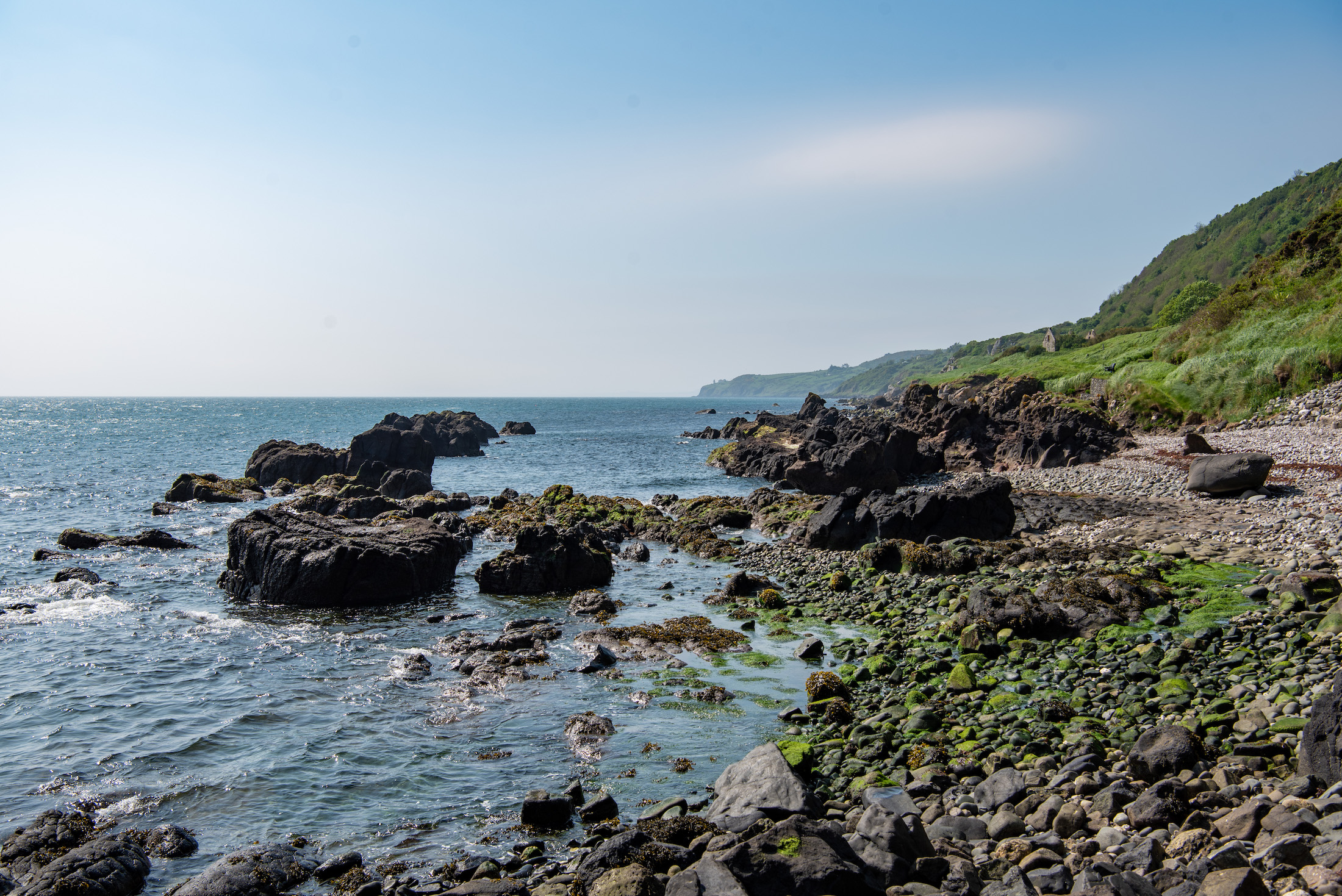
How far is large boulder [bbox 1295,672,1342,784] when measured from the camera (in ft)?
31.1

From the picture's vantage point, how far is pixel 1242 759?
425 inches

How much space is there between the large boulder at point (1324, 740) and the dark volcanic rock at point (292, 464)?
6851 cm

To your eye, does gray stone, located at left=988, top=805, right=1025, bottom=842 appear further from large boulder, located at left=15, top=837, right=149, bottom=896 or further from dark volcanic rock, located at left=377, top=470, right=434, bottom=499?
dark volcanic rock, located at left=377, top=470, right=434, bottom=499

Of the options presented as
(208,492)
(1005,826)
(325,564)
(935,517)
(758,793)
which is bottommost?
(758,793)

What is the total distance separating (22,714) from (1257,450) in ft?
172

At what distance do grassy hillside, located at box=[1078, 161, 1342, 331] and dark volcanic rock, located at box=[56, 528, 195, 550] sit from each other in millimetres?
132836

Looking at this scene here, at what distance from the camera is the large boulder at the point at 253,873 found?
11289 mm

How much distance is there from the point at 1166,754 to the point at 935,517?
70.8ft

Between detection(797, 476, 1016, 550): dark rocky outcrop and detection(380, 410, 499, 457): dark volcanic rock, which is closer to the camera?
detection(797, 476, 1016, 550): dark rocky outcrop

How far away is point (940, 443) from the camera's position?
65.1 meters

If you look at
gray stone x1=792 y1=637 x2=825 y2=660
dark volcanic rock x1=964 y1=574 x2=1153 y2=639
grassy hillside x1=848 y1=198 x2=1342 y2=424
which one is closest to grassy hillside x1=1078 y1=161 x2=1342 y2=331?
grassy hillside x1=848 y1=198 x2=1342 y2=424

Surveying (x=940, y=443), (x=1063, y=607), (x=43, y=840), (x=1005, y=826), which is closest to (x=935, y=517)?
(x=1063, y=607)

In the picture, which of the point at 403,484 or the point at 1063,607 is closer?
the point at 1063,607

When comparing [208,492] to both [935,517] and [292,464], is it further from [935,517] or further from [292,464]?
[935,517]
